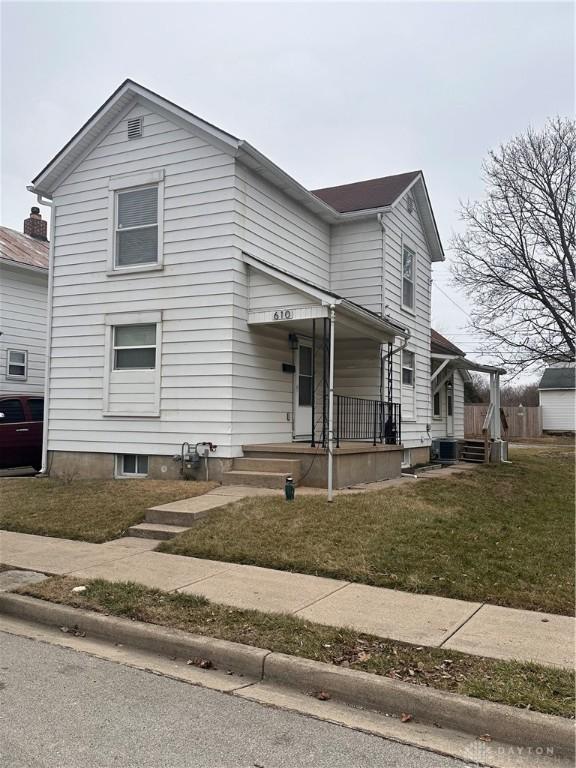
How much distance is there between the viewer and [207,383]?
1107cm

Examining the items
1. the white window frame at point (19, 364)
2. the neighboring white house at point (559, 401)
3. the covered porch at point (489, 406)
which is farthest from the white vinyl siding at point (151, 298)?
the neighboring white house at point (559, 401)

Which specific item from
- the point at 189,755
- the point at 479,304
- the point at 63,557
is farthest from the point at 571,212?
the point at 189,755

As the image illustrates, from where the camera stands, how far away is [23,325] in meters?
18.5

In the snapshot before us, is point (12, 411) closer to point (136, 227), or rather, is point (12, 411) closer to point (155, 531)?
point (136, 227)

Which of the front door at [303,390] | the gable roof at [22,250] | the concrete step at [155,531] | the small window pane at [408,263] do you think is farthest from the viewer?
the gable roof at [22,250]

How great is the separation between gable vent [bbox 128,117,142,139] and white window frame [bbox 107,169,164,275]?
791 mm

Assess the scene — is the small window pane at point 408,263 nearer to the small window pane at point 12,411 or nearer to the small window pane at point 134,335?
the small window pane at point 134,335

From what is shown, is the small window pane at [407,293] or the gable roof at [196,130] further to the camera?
the small window pane at [407,293]

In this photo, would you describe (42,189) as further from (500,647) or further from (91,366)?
(500,647)

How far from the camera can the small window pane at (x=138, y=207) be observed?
39.3ft

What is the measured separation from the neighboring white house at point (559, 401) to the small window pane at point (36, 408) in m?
35.7

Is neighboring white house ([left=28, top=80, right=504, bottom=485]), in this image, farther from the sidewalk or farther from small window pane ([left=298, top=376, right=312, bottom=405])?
the sidewalk

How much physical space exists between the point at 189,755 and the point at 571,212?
24.3 metres

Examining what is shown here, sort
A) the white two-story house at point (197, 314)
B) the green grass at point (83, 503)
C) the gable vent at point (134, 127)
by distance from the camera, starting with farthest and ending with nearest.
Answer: the gable vent at point (134, 127), the white two-story house at point (197, 314), the green grass at point (83, 503)
